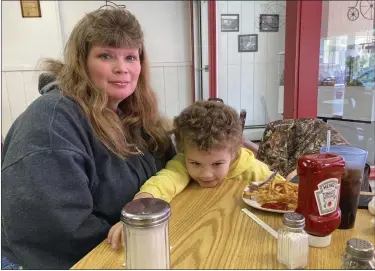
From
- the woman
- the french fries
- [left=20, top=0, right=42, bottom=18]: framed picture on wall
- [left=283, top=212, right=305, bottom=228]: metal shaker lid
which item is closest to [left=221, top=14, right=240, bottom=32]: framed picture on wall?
[left=20, top=0, right=42, bottom=18]: framed picture on wall

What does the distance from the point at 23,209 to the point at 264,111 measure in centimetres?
349

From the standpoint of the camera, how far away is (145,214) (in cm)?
62

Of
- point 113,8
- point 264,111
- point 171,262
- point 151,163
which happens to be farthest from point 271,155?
point 264,111

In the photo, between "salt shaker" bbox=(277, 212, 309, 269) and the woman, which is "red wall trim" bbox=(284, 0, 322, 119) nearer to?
the woman

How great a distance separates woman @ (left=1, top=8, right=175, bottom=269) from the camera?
961mm

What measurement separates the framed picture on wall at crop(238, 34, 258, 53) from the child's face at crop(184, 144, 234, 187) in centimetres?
320

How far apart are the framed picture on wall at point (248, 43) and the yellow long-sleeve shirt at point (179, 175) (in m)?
3.05

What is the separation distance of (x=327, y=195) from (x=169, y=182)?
563 mm

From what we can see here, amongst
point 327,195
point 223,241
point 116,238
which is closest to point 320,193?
point 327,195

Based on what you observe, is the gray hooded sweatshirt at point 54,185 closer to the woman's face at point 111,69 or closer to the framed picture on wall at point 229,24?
the woman's face at point 111,69

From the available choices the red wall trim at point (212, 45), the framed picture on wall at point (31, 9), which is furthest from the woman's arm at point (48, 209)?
the framed picture on wall at point (31, 9)

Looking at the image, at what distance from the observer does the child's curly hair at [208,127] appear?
121 centimetres

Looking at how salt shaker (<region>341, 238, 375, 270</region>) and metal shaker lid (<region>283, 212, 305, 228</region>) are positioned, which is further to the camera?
metal shaker lid (<region>283, 212, 305, 228</region>)

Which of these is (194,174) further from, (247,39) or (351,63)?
(247,39)
